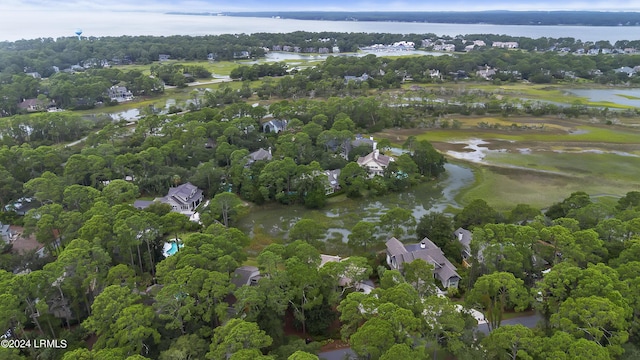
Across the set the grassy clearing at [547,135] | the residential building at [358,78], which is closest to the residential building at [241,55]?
the residential building at [358,78]

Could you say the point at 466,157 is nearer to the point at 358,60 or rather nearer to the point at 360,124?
the point at 360,124

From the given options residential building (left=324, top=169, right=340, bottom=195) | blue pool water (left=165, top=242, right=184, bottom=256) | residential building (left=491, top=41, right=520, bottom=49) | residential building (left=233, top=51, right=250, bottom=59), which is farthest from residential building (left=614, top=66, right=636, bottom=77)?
blue pool water (left=165, top=242, right=184, bottom=256)

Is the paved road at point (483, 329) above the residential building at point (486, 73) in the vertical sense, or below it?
below

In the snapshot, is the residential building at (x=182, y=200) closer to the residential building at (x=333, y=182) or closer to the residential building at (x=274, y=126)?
the residential building at (x=333, y=182)

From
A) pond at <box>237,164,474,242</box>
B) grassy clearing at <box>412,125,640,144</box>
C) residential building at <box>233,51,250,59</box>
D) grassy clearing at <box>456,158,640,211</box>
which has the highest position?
residential building at <box>233,51,250,59</box>

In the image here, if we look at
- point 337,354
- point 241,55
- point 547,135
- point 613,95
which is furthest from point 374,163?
point 241,55

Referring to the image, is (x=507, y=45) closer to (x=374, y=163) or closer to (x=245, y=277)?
(x=374, y=163)

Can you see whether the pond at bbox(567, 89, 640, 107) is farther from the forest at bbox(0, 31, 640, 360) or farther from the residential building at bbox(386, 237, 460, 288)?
the residential building at bbox(386, 237, 460, 288)

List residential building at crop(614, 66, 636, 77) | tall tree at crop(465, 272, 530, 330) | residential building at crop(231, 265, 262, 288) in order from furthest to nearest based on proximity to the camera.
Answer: residential building at crop(614, 66, 636, 77) → residential building at crop(231, 265, 262, 288) → tall tree at crop(465, 272, 530, 330)
